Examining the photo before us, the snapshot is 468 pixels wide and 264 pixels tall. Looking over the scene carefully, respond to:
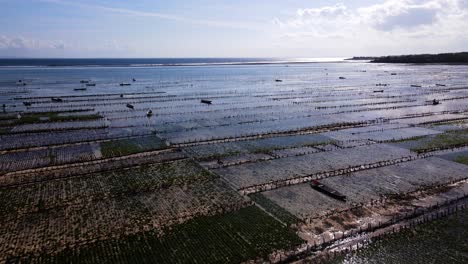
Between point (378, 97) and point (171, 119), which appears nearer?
point (171, 119)

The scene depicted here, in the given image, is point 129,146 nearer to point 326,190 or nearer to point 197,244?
point 326,190

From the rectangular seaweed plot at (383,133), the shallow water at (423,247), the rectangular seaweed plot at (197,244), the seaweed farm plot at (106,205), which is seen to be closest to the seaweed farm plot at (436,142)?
the rectangular seaweed plot at (383,133)

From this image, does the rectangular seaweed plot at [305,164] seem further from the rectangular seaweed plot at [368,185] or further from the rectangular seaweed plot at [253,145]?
the rectangular seaweed plot at [253,145]

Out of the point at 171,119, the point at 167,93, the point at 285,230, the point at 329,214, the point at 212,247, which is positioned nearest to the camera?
the point at 212,247

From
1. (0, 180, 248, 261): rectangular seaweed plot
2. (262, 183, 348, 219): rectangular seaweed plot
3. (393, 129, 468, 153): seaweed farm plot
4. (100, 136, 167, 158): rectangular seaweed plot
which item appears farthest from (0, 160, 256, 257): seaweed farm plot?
(393, 129, 468, 153): seaweed farm plot

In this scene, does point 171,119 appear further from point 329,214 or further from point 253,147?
point 329,214

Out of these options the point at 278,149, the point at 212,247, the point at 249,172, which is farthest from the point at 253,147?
the point at 212,247
